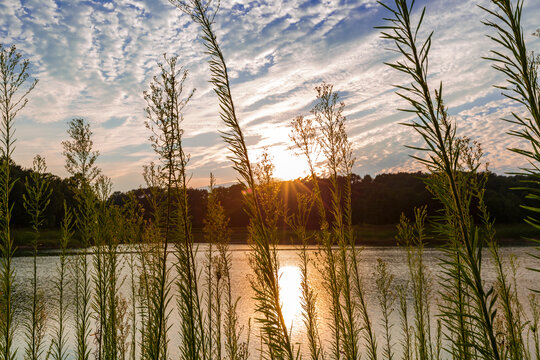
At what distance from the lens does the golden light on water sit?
14394 millimetres

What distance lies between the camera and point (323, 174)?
5184 millimetres

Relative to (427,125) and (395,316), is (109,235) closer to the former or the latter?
(427,125)

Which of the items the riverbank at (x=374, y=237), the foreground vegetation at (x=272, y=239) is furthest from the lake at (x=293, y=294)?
the riverbank at (x=374, y=237)

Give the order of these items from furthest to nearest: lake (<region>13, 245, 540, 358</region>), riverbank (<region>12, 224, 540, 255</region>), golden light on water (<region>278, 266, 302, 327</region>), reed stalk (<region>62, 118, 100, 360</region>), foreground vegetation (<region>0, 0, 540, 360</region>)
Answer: riverbank (<region>12, 224, 540, 255</region>), golden light on water (<region>278, 266, 302, 327</region>), lake (<region>13, 245, 540, 358</region>), reed stalk (<region>62, 118, 100, 360</region>), foreground vegetation (<region>0, 0, 540, 360</region>)

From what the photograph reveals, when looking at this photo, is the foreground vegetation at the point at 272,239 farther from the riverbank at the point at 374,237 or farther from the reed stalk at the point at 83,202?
the riverbank at the point at 374,237

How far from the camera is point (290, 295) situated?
19172 millimetres

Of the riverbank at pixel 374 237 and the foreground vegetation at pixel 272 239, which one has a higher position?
the foreground vegetation at pixel 272 239

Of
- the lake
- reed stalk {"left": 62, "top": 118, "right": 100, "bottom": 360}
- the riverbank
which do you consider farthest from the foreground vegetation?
the riverbank

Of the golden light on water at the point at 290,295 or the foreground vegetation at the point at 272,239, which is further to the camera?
the golden light on water at the point at 290,295

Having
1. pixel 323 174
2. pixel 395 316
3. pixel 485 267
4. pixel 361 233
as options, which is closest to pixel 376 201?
pixel 361 233

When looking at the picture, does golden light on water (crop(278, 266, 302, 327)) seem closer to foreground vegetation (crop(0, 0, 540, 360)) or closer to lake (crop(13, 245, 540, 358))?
lake (crop(13, 245, 540, 358))

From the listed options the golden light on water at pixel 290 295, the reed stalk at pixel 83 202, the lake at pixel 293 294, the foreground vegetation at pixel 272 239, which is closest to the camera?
the foreground vegetation at pixel 272 239

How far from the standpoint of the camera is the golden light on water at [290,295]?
567 inches

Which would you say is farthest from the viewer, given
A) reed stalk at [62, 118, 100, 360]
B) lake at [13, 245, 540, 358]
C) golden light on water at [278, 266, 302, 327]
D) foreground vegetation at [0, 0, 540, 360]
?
golden light on water at [278, 266, 302, 327]
